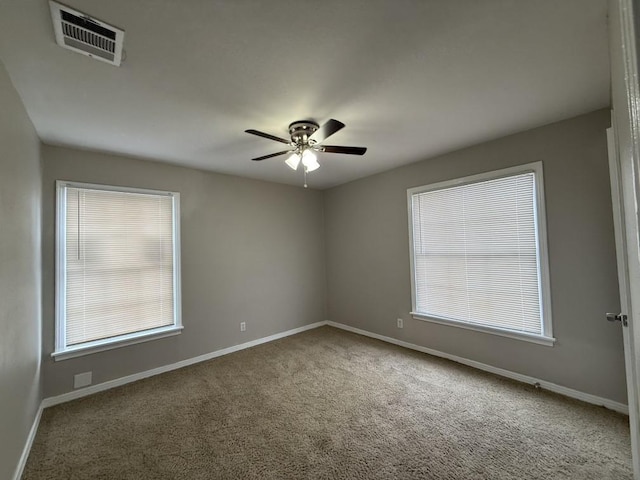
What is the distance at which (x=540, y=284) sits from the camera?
262cm

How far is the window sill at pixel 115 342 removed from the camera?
265cm

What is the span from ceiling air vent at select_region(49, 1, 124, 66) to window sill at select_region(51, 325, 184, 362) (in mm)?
2628


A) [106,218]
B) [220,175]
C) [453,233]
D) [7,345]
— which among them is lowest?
[7,345]

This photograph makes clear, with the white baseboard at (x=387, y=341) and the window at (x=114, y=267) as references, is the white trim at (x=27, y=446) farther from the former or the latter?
the window at (x=114, y=267)

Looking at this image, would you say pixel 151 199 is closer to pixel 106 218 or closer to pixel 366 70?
pixel 106 218

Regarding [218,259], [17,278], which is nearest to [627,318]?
[17,278]

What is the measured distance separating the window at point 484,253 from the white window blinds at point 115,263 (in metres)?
3.13

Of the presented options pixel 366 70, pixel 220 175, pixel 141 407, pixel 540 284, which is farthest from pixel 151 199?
pixel 540 284

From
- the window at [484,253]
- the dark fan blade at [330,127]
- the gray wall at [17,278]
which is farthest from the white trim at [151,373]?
the dark fan blade at [330,127]

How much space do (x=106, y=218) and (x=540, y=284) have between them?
4.42 meters

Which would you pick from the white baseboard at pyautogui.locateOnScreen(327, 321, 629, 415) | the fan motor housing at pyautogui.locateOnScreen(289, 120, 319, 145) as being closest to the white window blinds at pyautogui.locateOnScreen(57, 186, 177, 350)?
the fan motor housing at pyautogui.locateOnScreen(289, 120, 319, 145)

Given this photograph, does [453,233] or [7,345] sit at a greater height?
[453,233]

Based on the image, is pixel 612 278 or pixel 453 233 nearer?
pixel 612 278

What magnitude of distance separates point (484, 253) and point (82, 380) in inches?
169
